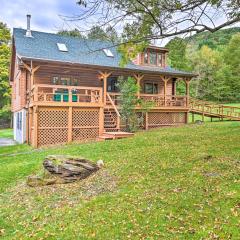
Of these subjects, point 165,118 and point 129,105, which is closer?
point 129,105

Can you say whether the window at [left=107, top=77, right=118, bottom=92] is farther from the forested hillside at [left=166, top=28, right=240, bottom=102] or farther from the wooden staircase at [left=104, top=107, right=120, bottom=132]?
the forested hillside at [left=166, top=28, right=240, bottom=102]

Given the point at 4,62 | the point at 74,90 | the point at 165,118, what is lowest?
the point at 165,118

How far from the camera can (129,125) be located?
19.4 m

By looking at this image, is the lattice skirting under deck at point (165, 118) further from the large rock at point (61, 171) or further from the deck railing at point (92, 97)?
the large rock at point (61, 171)

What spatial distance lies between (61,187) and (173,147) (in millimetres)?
5383

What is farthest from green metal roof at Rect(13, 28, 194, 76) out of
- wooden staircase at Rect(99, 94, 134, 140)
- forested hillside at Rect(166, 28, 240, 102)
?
forested hillside at Rect(166, 28, 240, 102)

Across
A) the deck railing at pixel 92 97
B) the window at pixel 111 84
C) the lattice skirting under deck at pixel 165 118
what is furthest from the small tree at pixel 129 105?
the window at pixel 111 84

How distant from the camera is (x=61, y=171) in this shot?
884 cm

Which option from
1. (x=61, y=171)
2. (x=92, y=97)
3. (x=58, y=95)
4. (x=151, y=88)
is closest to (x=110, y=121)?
(x=92, y=97)

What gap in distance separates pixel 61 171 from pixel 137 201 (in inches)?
118

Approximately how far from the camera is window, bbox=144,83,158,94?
24984mm

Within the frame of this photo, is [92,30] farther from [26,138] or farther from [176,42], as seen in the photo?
[26,138]

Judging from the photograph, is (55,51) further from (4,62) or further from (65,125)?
(4,62)

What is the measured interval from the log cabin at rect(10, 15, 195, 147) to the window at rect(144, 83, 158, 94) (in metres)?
0.05
